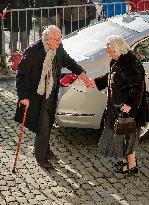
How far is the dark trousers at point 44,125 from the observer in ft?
22.9

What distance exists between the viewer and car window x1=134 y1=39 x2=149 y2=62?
778 centimetres

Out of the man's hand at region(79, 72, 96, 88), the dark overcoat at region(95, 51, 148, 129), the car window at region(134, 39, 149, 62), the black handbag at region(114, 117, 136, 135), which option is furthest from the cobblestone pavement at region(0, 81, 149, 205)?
the car window at region(134, 39, 149, 62)

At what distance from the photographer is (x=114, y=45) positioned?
21.1 feet

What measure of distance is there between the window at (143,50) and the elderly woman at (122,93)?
39.6 inches

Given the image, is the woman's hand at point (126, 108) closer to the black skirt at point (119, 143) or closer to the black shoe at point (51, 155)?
the black skirt at point (119, 143)

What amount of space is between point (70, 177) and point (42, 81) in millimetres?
1273

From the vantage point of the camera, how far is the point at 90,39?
8164 millimetres

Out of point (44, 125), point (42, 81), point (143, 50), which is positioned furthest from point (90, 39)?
point (44, 125)

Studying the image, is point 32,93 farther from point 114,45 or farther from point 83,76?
point 114,45

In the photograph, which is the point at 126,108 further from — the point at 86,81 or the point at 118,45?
the point at 86,81

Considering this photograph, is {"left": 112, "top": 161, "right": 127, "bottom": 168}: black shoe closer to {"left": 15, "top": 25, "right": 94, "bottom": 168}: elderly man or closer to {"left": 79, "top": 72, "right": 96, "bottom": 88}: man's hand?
{"left": 15, "top": 25, "right": 94, "bottom": 168}: elderly man

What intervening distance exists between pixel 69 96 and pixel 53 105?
570 millimetres

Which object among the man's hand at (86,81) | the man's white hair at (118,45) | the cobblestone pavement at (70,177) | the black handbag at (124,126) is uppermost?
the man's white hair at (118,45)

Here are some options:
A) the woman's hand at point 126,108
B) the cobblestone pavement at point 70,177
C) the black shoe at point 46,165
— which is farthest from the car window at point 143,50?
the black shoe at point 46,165
